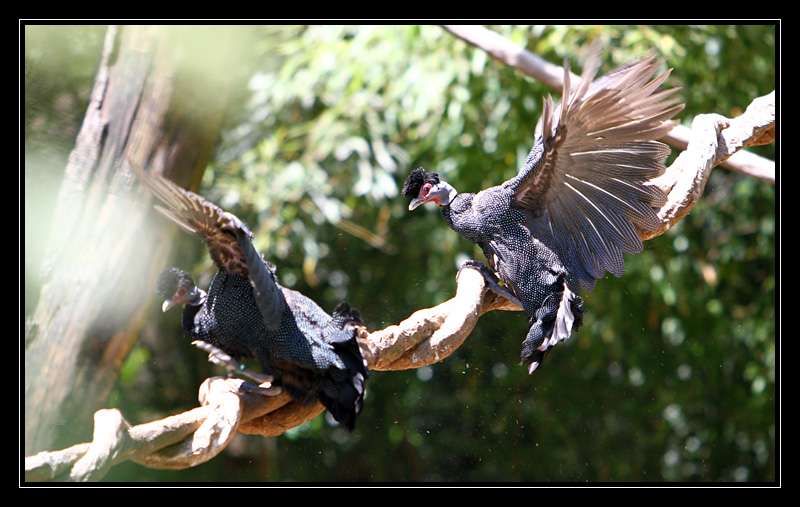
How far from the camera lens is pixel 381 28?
5262 mm

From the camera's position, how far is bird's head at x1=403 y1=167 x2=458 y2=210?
3.24 metres

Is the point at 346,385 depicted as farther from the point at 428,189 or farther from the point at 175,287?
the point at 428,189

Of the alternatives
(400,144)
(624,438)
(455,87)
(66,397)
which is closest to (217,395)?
(66,397)

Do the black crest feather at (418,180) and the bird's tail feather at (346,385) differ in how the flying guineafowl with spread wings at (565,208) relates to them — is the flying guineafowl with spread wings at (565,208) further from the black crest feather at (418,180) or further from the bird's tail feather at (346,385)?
the bird's tail feather at (346,385)

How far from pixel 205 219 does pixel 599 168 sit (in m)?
1.26

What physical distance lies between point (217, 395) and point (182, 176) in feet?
6.16

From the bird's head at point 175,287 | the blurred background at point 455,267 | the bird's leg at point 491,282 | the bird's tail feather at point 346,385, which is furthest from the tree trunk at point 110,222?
the bird's tail feather at point 346,385

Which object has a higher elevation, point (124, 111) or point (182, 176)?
point (124, 111)

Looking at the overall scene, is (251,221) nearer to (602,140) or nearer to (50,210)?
(50,210)

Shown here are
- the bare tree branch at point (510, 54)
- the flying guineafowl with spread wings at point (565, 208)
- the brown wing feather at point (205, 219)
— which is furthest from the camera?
the bare tree branch at point (510, 54)

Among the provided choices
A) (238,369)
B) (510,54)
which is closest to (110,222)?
(238,369)

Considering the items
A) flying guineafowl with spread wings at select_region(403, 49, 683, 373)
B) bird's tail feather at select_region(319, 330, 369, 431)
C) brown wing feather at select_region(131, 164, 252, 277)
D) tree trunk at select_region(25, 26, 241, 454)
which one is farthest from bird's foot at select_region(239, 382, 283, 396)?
tree trunk at select_region(25, 26, 241, 454)

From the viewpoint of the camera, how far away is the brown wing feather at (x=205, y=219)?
2.29m

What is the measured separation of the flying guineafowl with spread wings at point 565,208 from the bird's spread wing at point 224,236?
2.83ft
